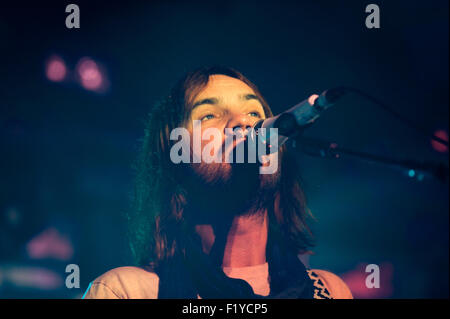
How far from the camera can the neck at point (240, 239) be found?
1.94 meters

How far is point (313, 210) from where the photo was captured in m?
2.63

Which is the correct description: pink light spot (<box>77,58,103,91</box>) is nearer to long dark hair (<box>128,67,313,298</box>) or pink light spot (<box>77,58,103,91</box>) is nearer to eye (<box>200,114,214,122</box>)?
long dark hair (<box>128,67,313,298</box>)

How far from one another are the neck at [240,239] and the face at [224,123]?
145 mm

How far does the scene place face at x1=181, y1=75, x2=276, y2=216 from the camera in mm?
1877

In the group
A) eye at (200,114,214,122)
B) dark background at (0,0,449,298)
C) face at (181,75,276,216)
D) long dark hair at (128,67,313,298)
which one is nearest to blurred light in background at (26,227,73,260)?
dark background at (0,0,449,298)

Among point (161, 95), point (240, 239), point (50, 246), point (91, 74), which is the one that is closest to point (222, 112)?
point (161, 95)

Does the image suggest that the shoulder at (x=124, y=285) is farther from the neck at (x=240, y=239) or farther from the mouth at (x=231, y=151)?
the mouth at (x=231, y=151)

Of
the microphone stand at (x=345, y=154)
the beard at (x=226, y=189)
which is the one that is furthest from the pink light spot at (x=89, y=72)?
the microphone stand at (x=345, y=154)

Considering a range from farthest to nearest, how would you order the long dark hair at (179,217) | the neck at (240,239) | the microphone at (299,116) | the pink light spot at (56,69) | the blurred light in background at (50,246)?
the blurred light in background at (50,246)
the pink light spot at (56,69)
the neck at (240,239)
the long dark hair at (179,217)
the microphone at (299,116)

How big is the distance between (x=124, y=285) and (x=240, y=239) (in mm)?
640

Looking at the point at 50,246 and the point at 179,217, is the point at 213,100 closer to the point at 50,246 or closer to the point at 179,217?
the point at 179,217

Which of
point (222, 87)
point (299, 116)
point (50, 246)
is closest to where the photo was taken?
point (299, 116)

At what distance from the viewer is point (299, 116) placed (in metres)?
1.29
